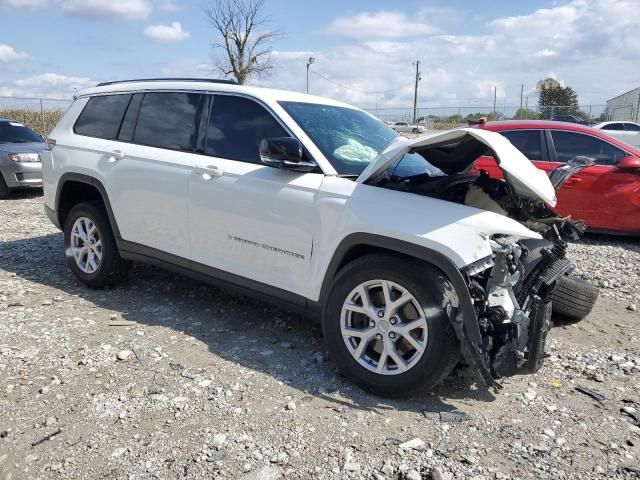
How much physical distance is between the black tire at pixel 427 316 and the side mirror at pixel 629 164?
5225mm

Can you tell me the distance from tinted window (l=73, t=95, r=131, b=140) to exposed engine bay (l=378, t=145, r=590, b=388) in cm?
283

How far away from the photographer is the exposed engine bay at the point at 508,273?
300cm

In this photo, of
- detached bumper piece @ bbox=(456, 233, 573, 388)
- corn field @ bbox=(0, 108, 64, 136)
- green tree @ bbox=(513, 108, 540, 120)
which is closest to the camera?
detached bumper piece @ bbox=(456, 233, 573, 388)

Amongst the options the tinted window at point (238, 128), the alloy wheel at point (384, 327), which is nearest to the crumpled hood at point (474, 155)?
the alloy wheel at point (384, 327)

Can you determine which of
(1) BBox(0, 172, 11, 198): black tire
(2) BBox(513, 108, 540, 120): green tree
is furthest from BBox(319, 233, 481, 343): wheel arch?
(2) BBox(513, 108, 540, 120): green tree

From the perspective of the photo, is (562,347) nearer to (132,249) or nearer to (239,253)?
(239,253)

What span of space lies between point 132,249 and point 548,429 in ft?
11.6

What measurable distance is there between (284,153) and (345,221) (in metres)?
0.59

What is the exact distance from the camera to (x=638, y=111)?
95.3ft

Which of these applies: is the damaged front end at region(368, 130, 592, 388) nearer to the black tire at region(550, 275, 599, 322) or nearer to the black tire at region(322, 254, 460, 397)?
the black tire at region(322, 254, 460, 397)

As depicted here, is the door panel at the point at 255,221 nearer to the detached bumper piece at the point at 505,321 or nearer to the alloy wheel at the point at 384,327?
the alloy wheel at the point at 384,327

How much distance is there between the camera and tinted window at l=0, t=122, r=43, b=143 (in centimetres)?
1144

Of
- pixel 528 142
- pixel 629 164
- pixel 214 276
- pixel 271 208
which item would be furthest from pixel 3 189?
pixel 629 164

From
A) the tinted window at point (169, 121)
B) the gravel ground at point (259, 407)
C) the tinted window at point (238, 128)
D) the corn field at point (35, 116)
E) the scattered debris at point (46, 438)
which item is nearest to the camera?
the gravel ground at point (259, 407)
